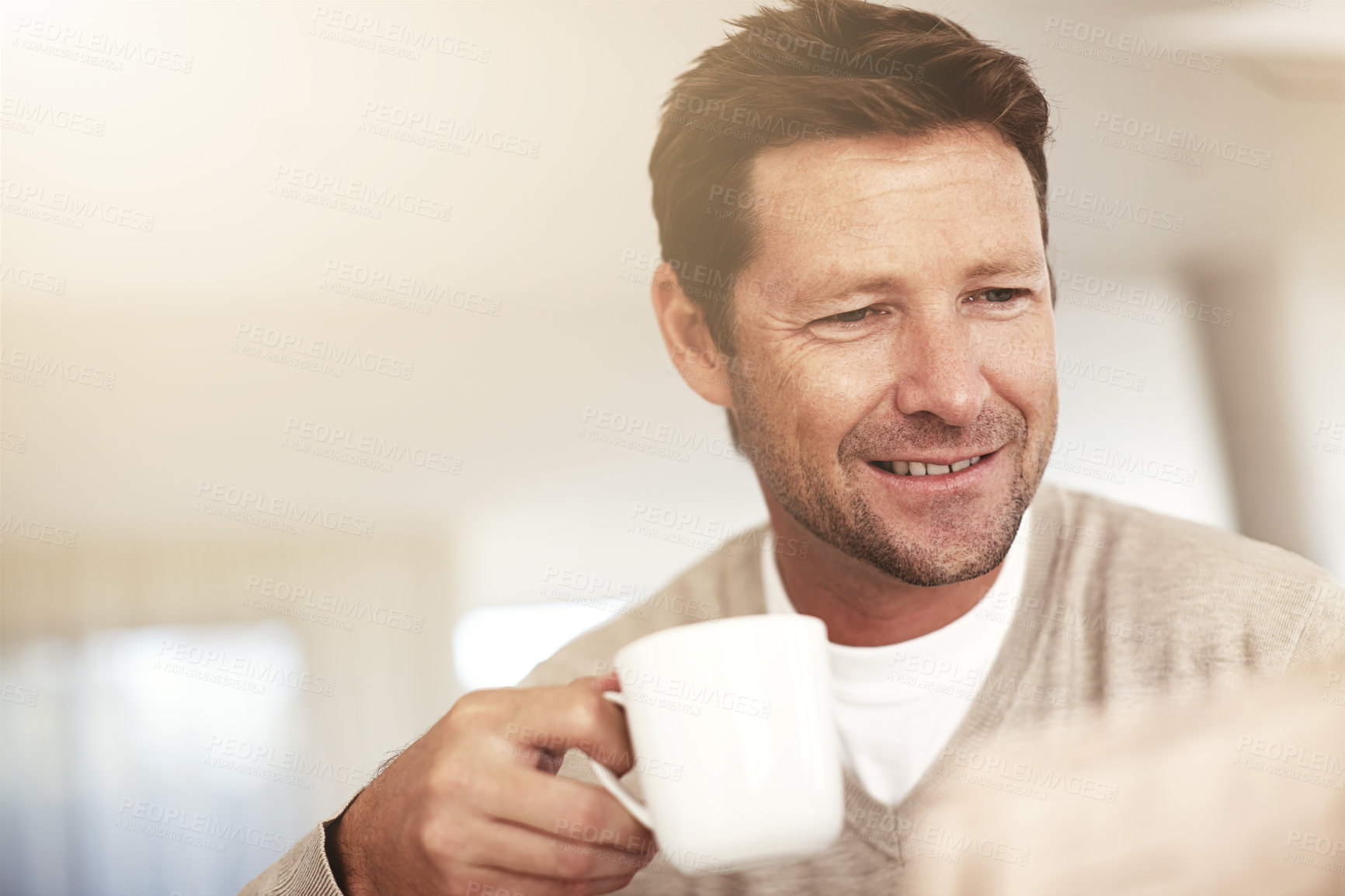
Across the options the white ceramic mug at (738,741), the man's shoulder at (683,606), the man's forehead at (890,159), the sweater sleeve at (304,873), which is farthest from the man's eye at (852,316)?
the sweater sleeve at (304,873)

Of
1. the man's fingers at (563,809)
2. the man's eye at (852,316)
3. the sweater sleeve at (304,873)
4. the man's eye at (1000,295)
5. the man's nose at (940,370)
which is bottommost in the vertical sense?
the sweater sleeve at (304,873)

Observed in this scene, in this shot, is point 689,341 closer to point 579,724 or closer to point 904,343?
point 904,343

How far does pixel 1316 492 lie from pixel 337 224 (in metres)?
0.95

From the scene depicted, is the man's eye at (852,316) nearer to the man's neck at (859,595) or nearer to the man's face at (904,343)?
the man's face at (904,343)

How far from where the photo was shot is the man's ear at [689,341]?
0.96 metres

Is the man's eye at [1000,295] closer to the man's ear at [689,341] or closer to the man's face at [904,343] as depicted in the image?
the man's face at [904,343]

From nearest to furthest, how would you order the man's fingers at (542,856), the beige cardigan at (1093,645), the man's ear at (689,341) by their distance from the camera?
the man's fingers at (542,856)
the beige cardigan at (1093,645)
the man's ear at (689,341)

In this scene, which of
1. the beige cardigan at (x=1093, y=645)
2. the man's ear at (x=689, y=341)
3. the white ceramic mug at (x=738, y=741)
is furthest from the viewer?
the man's ear at (x=689, y=341)

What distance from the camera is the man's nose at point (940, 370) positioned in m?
0.84

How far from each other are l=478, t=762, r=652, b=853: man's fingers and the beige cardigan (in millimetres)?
196

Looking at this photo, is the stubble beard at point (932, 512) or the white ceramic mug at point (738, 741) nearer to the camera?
the white ceramic mug at point (738, 741)

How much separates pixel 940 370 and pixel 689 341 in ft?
0.82

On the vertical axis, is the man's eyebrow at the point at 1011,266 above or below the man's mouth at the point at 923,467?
above

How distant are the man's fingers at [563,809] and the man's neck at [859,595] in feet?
1.07
